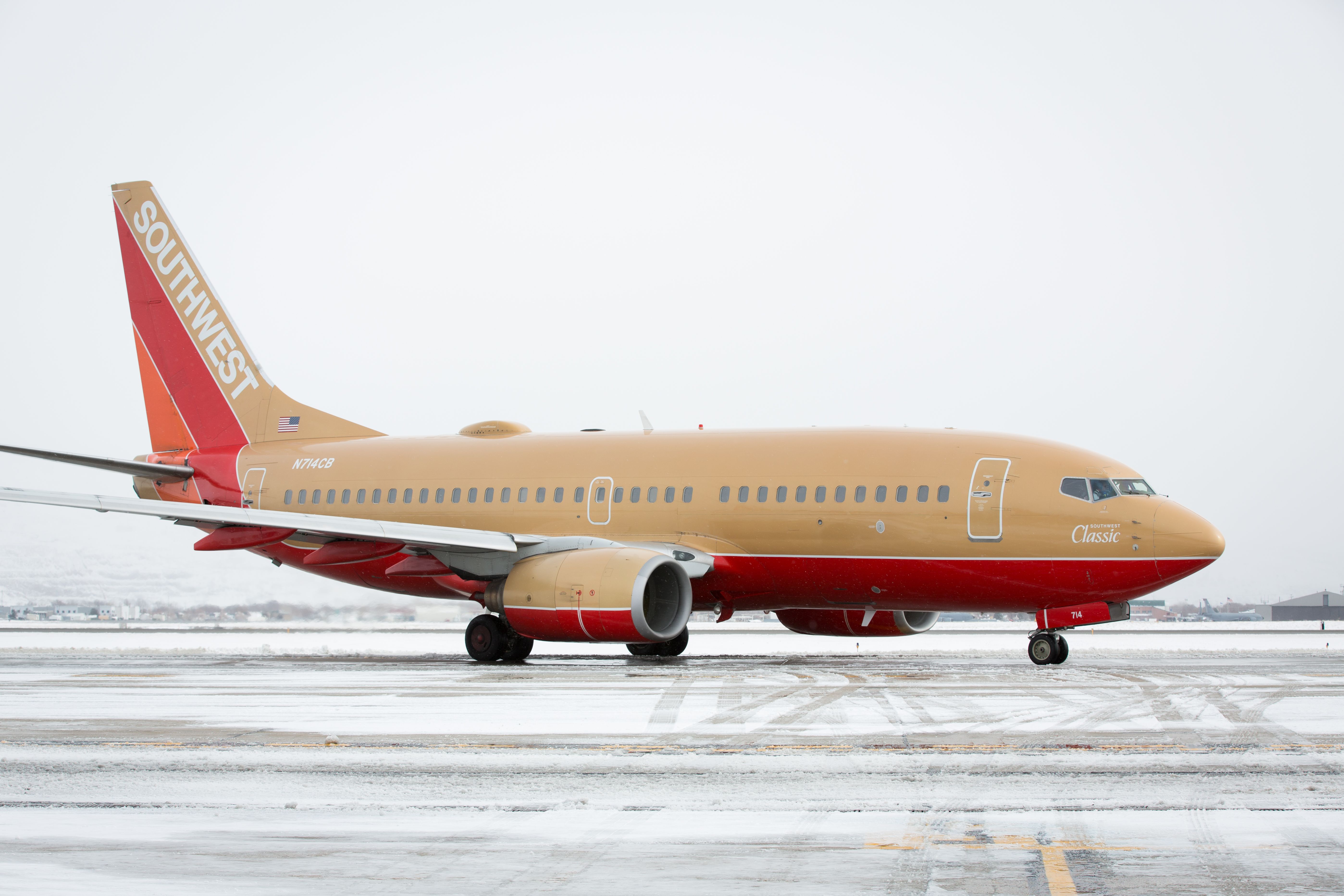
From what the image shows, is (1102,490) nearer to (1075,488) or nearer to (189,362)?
(1075,488)

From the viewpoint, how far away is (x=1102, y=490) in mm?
19281

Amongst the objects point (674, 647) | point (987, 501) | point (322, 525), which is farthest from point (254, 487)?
point (987, 501)

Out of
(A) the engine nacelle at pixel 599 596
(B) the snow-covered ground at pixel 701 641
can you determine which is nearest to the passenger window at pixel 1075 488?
(B) the snow-covered ground at pixel 701 641

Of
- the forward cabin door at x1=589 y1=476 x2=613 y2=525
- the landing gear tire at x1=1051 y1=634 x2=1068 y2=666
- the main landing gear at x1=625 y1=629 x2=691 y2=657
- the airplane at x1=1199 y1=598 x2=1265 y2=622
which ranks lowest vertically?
the airplane at x1=1199 y1=598 x2=1265 y2=622

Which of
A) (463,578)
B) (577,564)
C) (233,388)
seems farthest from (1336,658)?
(233,388)

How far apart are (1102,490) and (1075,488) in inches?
15.7

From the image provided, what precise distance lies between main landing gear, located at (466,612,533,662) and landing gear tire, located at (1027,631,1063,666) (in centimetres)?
829

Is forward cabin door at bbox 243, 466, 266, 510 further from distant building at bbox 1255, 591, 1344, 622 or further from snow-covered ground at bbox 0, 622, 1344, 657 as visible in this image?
distant building at bbox 1255, 591, 1344, 622

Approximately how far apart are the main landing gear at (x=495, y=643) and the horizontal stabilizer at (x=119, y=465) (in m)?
8.45

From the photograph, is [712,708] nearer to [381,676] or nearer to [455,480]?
[381,676]

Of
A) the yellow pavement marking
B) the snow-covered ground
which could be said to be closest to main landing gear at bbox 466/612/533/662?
the snow-covered ground

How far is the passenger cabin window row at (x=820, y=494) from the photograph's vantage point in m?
20.1

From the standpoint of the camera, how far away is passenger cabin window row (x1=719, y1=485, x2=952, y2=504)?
65.8 feet

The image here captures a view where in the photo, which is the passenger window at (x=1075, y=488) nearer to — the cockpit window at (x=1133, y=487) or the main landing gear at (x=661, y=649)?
the cockpit window at (x=1133, y=487)
